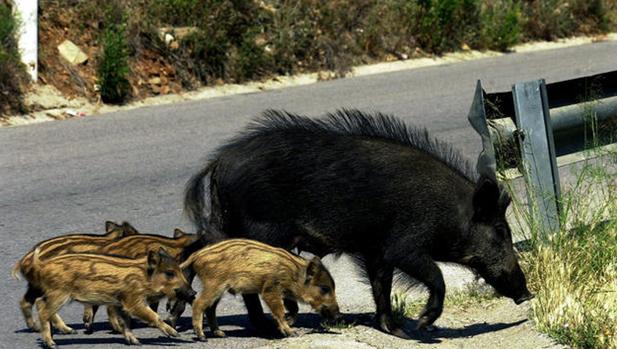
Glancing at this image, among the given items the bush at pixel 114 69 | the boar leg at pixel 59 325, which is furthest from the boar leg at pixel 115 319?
the bush at pixel 114 69

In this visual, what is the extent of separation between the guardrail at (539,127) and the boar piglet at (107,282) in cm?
229

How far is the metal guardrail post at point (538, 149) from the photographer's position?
27.2 feet

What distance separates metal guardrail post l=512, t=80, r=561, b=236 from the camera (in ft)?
27.2

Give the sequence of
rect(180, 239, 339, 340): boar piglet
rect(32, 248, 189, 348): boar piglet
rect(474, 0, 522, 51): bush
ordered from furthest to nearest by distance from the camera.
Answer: rect(474, 0, 522, 51): bush
rect(180, 239, 339, 340): boar piglet
rect(32, 248, 189, 348): boar piglet

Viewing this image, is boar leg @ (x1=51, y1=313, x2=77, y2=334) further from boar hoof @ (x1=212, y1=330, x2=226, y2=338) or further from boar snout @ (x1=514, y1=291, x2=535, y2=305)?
boar snout @ (x1=514, y1=291, x2=535, y2=305)

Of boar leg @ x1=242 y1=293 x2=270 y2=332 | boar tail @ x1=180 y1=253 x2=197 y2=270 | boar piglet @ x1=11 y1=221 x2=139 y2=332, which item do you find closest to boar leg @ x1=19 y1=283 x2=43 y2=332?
boar piglet @ x1=11 y1=221 x2=139 y2=332

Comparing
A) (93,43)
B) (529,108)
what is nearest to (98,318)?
(529,108)

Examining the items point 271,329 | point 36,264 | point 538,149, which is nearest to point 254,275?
point 271,329

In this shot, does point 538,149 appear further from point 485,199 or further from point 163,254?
point 163,254

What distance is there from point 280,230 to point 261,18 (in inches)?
375

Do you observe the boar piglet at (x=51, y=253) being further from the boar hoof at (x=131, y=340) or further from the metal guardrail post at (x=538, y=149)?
the metal guardrail post at (x=538, y=149)

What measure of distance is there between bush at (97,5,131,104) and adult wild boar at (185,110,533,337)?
21.3ft

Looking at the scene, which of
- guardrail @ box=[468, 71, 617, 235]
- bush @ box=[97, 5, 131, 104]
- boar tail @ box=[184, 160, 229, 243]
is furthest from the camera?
bush @ box=[97, 5, 131, 104]

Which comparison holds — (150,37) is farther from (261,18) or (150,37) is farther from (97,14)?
(261,18)
